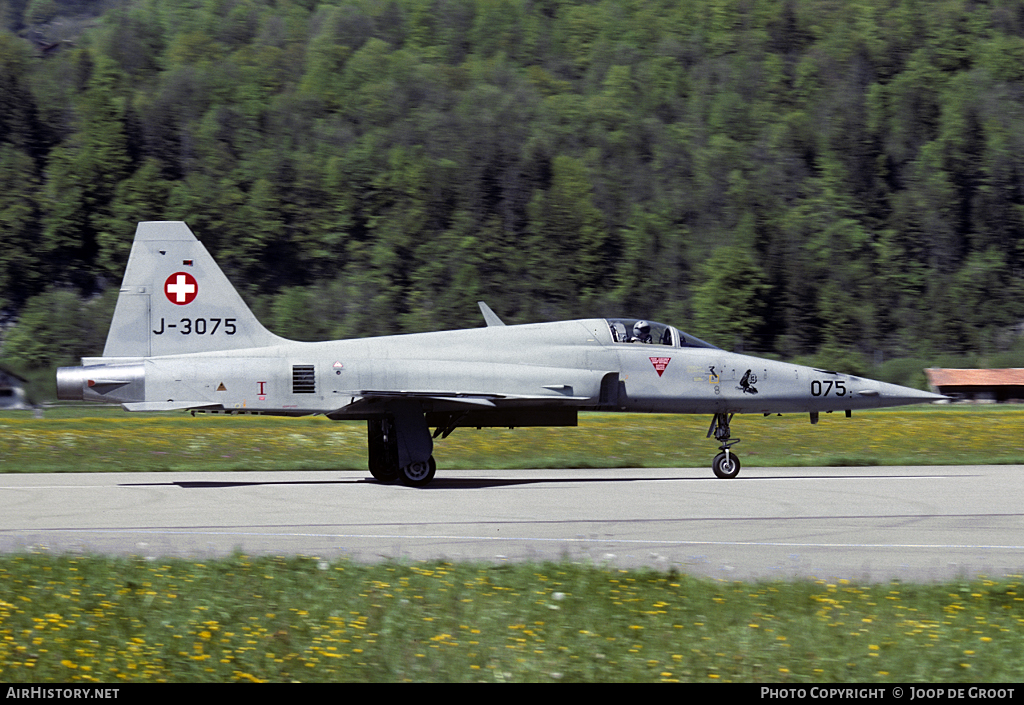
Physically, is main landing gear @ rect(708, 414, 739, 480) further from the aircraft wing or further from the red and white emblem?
the aircraft wing

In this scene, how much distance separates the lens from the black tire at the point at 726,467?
18.0m

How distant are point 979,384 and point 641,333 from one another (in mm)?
55613

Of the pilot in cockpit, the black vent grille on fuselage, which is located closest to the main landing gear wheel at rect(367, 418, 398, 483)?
the black vent grille on fuselage

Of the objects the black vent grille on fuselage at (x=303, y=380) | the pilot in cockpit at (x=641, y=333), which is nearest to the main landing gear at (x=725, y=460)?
the pilot in cockpit at (x=641, y=333)

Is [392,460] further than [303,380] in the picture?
Yes

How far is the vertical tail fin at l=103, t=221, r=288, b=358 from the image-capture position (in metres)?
16.7

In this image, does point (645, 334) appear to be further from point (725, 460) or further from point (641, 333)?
point (725, 460)

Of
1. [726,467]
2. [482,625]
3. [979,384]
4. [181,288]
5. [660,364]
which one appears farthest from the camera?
[979,384]

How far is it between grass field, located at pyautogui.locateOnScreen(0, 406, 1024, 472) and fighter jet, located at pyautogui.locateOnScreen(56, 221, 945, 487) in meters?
3.29

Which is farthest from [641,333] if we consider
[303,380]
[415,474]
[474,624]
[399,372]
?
[474,624]

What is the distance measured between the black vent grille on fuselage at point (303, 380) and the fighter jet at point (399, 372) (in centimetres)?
2

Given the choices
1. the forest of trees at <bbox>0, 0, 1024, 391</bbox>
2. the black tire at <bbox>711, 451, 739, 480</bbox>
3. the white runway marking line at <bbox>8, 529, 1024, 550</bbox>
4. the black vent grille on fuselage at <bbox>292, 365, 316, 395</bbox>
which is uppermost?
the forest of trees at <bbox>0, 0, 1024, 391</bbox>

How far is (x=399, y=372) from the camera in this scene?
17.0m
